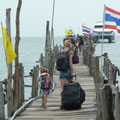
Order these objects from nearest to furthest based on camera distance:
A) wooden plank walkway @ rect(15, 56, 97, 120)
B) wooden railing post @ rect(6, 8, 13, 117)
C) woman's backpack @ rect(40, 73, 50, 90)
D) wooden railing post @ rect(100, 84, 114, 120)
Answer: wooden railing post @ rect(100, 84, 114, 120) → wooden plank walkway @ rect(15, 56, 97, 120) → wooden railing post @ rect(6, 8, 13, 117) → woman's backpack @ rect(40, 73, 50, 90)

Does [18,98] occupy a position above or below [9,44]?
below

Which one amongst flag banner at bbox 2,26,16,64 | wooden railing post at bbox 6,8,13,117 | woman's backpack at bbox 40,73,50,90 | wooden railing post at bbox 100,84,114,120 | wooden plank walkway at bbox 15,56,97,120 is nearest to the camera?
wooden railing post at bbox 100,84,114,120

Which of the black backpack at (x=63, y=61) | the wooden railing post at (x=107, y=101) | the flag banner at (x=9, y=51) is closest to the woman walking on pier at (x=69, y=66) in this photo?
the black backpack at (x=63, y=61)

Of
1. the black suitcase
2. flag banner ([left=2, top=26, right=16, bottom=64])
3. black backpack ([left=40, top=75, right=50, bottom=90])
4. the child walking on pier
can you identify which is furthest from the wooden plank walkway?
flag banner ([left=2, top=26, right=16, bottom=64])

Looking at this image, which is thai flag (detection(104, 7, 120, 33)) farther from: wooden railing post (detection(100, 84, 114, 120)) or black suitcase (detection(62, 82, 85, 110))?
wooden railing post (detection(100, 84, 114, 120))

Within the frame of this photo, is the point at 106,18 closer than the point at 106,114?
No

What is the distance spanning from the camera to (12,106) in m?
10.2

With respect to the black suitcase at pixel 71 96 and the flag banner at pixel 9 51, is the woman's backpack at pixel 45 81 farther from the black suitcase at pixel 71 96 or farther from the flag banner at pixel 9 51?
the flag banner at pixel 9 51

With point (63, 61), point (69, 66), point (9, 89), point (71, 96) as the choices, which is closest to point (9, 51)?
point (9, 89)

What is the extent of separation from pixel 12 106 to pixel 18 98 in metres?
0.59

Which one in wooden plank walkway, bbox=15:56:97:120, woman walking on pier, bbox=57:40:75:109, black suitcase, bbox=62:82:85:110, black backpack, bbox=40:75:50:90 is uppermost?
woman walking on pier, bbox=57:40:75:109

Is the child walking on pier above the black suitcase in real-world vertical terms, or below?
above

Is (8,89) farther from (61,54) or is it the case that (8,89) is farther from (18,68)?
(61,54)

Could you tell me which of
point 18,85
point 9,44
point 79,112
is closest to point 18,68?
point 18,85
